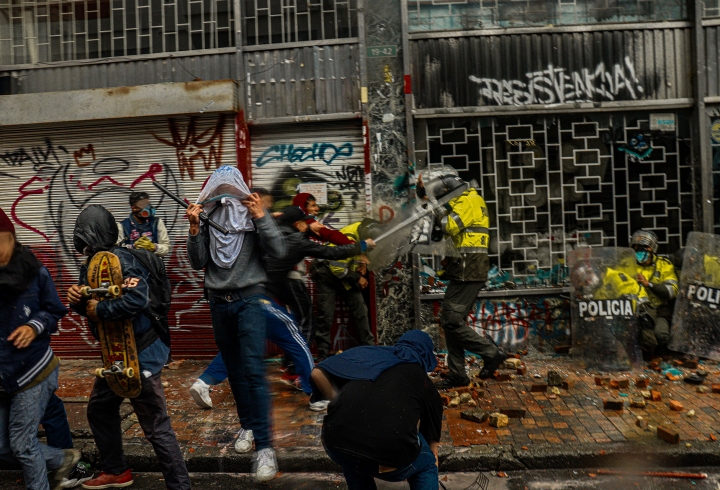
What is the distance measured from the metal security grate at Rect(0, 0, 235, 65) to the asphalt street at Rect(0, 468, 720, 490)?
5.10 metres

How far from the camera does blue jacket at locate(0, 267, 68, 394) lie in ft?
13.8

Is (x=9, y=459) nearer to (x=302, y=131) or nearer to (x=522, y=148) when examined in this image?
(x=302, y=131)

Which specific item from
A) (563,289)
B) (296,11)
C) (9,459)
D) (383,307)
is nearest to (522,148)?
(563,289)

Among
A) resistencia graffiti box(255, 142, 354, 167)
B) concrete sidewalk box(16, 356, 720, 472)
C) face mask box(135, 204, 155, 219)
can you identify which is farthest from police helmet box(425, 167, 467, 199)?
face mask box(135, 204, 155, 219)

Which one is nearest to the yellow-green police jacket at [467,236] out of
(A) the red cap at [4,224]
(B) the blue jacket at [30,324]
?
(B) the blue jacket at [30,324]

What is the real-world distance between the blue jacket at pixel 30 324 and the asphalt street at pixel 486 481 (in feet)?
3.88

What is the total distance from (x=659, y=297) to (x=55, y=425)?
6.00 m

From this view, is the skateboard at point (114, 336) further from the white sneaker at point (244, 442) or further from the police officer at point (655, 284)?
the police officer at point (655, 284)

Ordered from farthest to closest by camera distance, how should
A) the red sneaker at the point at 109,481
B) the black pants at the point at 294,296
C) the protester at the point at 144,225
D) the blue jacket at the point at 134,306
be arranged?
the protester at the point at 144,225, the black pants at the point at 294,296, the red sneaker at the point at 109,481, the blue jacket at the point at 134,306

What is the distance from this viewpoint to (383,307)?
784cm

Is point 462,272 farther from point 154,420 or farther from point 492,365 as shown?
point 154,420

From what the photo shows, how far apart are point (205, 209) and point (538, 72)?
4474mm

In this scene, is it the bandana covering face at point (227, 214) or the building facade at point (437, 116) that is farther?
the building facade at point (437, 116)

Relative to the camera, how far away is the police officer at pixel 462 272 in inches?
260
